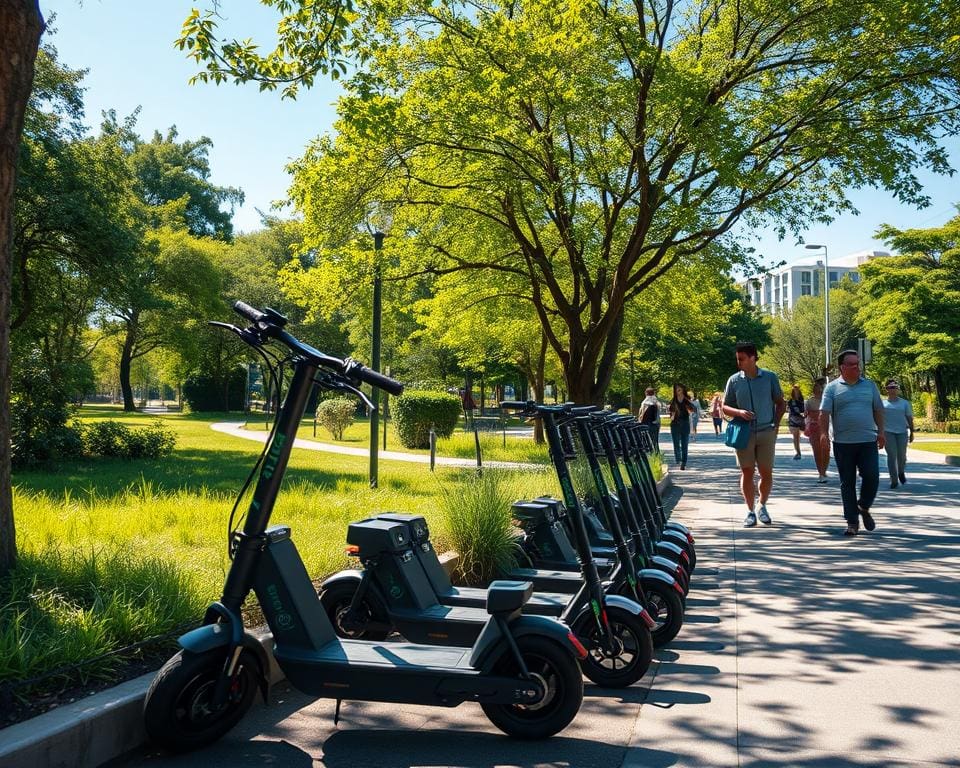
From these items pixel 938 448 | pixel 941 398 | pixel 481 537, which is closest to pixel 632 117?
pixel 481 537

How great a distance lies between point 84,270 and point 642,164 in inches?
448

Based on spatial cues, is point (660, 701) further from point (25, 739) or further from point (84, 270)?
point (84, 270)

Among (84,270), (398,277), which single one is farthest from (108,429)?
(398,277)

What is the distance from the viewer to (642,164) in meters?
13.2

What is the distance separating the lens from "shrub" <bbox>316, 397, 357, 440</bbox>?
26109mm

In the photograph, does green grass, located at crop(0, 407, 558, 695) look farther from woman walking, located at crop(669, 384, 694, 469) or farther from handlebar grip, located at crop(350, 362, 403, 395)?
woman walking, located at crop(669, 384, 694, 469)

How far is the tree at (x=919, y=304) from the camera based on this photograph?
4262cm

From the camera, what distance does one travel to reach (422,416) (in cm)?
2334

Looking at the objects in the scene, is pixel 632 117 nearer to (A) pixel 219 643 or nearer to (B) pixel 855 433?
(B) pixel 855 433

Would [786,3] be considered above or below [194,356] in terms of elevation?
above

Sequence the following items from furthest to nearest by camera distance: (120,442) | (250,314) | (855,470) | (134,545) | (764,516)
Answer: (120,442) → (764,516) → (855,470) → (134,545) → (250,314)

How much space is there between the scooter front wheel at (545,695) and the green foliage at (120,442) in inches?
566

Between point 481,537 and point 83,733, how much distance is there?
11.6 feet

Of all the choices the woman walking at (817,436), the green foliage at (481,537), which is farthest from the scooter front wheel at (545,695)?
the woman walking at (817,436)
